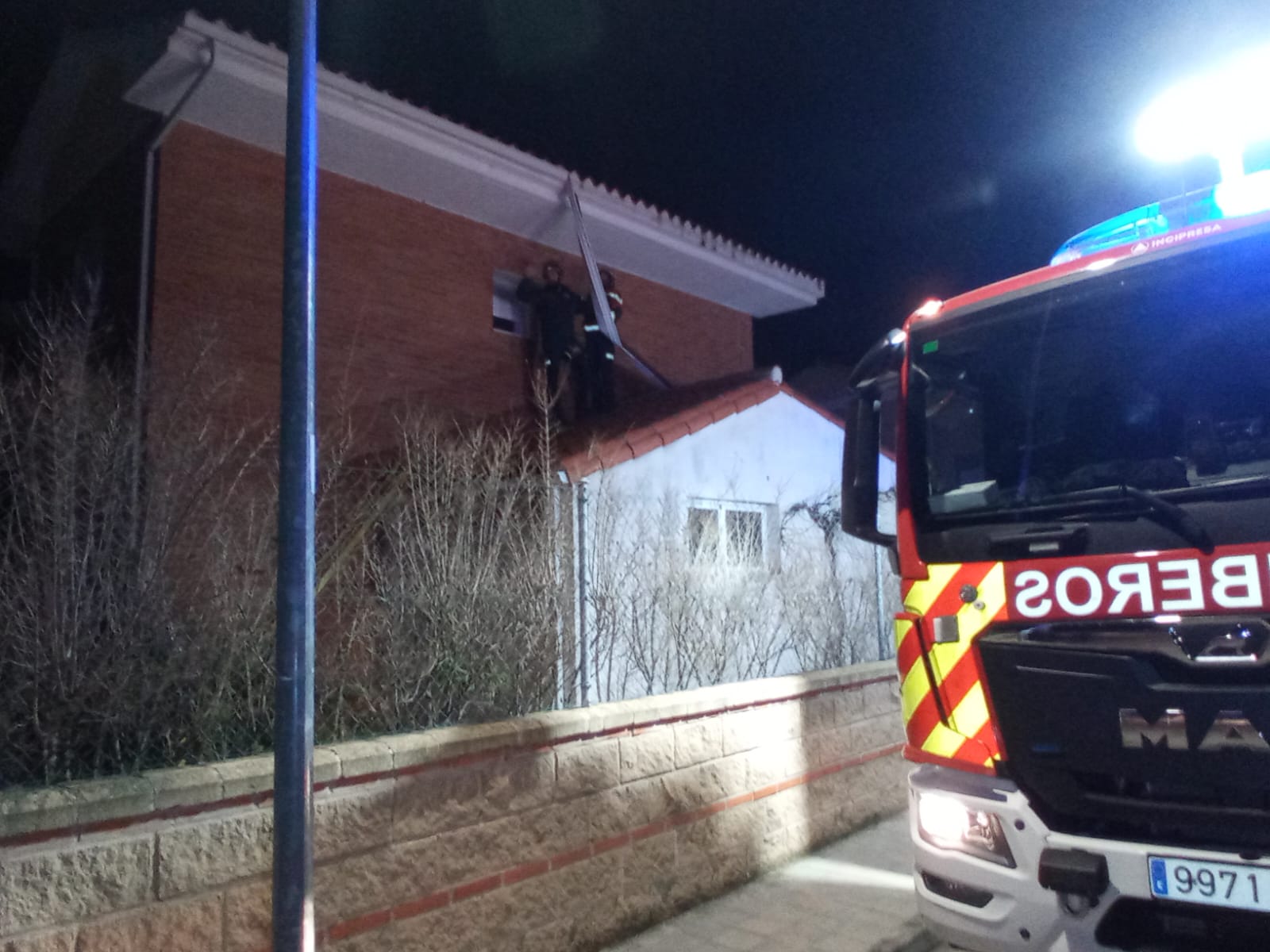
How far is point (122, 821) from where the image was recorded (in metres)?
2.79

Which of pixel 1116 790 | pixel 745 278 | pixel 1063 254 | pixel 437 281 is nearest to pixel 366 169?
pixel 437 281

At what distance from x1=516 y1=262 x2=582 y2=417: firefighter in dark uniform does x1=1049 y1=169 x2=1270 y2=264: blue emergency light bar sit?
611cm

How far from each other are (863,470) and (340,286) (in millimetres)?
6631

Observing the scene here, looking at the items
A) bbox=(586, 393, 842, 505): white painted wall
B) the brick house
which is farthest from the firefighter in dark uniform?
bbox=(586, 393, 842, 505): white painted wall

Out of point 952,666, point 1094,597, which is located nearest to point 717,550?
point 952,666

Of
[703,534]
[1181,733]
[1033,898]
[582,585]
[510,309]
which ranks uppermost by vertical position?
[510,309]

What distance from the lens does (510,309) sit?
35.6 feet

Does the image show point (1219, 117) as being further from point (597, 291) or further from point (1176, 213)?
point (597, 291)

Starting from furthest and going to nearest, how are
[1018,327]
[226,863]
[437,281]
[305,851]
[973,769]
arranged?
[437,281] → [1018,327] → [973,769] → [226,863] → [305,851]

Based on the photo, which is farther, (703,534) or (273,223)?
(273,223)

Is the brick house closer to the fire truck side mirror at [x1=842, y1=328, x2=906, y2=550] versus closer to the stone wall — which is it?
the stone wall

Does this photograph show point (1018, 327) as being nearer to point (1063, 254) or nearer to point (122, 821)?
point (1063, 254)

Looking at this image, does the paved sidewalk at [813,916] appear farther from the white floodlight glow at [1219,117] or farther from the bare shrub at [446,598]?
the white floodlight glow at [1219,117]

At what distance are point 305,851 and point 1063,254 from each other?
4.54 metres
